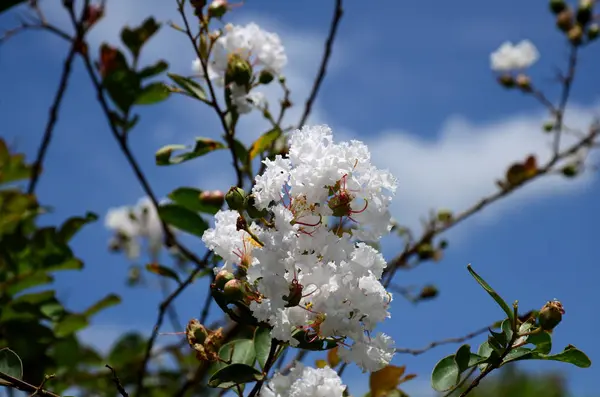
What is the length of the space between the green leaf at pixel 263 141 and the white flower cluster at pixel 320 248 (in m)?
0.45

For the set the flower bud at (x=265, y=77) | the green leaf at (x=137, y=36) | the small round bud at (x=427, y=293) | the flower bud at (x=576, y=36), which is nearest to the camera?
the flower bud at (x=265, y=77)

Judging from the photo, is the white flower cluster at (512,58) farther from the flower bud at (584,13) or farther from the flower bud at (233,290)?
the flower bud at (233,290)

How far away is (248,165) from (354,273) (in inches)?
27.5

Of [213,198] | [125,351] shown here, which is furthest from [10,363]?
[125,351]

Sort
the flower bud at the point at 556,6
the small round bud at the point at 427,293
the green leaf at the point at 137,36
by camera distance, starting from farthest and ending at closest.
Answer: the flower bud at the point at 556,6
the small round bud at the point at 427,293
the green leaf at the point at 137,36

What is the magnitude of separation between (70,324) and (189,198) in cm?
59

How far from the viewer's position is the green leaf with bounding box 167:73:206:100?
4.70 feet

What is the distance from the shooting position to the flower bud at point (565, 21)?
10.1 feet

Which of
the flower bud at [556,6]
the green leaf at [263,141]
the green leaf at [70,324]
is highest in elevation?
the flower bud at [556,6]

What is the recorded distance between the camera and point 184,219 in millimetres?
1456

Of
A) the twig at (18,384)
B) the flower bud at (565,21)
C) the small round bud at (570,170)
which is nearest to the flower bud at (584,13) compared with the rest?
the flower bud at (565,21)

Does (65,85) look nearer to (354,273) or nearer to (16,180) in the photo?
(16,180)

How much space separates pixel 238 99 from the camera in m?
1.46

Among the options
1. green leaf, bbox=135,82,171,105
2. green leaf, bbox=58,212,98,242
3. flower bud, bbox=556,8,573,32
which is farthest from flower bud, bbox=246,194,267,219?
flower bud, bbox=556,8,573,32
